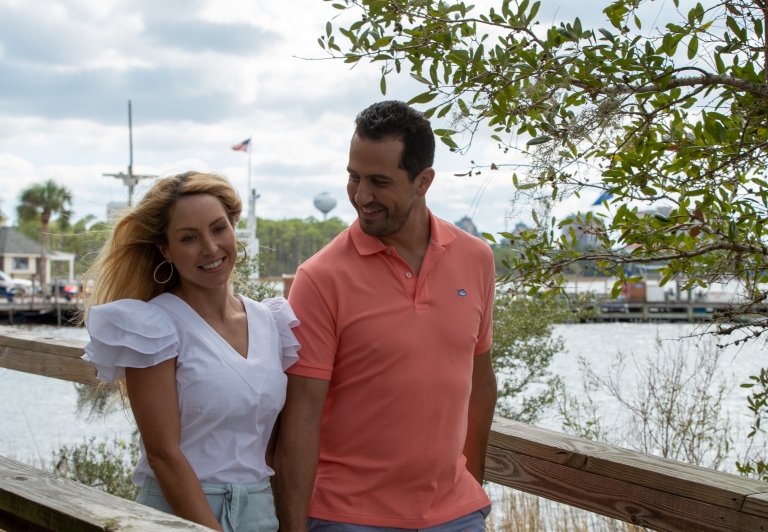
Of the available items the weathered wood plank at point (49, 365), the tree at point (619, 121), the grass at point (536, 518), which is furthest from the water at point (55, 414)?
the tree at point (619, 121)

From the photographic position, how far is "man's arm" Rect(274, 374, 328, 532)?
2195 millimetres

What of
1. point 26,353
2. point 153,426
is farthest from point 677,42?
point 26,353

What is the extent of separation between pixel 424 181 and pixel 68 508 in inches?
54.2

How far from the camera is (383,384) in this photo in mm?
2275

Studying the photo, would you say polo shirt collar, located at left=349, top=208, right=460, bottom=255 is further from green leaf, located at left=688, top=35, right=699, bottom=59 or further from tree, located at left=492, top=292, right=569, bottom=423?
tree, located at left=492, top=292, right=569, bottom=423

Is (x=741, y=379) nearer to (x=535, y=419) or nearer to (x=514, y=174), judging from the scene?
(x=535, y=419)

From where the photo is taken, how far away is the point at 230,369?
212 cm

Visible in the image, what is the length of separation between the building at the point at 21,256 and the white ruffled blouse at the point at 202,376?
70.8 metres

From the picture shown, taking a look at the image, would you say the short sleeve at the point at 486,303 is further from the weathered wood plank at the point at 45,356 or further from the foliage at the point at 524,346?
the foliage at the point at 524,346

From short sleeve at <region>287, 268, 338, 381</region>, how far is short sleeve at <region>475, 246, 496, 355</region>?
0.57 meters

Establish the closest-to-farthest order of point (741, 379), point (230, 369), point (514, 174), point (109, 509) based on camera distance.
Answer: point (109, 509), point (230, 369), point (514, 174), point (741, 379)

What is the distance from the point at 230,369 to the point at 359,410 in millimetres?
401

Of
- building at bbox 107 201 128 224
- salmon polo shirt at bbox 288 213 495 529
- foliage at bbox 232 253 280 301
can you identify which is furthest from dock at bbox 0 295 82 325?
salmon polo shirt at bbox 288 213 495 529

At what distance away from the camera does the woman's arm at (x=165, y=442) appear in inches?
77.7
